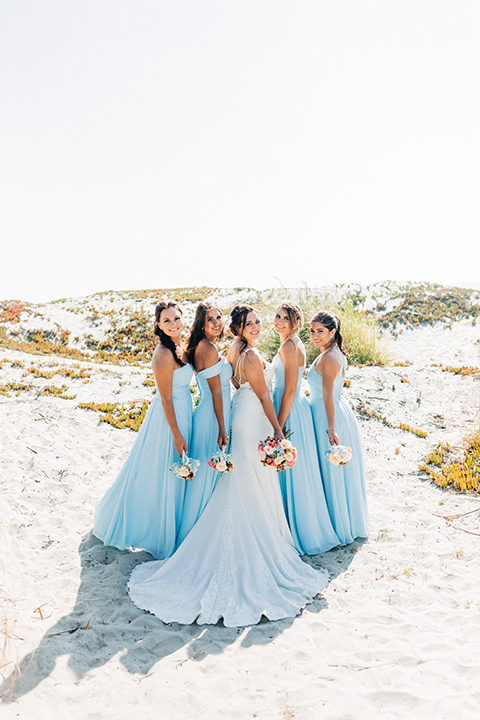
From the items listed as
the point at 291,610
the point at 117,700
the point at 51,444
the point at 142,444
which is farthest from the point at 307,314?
the point at 117,700

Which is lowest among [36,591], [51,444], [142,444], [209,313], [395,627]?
[395,627]

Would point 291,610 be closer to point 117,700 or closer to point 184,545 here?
point 184,545

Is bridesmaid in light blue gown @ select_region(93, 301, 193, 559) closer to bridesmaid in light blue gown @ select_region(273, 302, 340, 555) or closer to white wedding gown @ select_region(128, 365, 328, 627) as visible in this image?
white wedding gown @ select_region(128, 365, 328, 627)

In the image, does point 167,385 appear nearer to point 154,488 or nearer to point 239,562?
point 154,488

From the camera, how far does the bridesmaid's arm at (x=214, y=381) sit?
4848 millimetres

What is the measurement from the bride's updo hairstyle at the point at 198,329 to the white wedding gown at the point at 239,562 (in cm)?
67

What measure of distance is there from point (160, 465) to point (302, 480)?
5.36ft

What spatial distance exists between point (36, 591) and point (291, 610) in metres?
2.52

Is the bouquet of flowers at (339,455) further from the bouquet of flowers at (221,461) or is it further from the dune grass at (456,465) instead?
the dune grass at (456,465)

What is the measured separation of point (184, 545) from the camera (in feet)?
15.9

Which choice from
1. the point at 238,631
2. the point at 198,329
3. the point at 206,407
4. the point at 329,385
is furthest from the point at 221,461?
the point at 329,385

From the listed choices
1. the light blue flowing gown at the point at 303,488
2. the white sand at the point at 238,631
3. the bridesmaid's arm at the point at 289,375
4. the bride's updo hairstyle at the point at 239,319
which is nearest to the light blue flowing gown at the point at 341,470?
the light blue flowing gown at the point at 303,488

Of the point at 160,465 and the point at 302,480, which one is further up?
the point at 160,465

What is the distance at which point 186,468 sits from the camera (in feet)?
15.6
